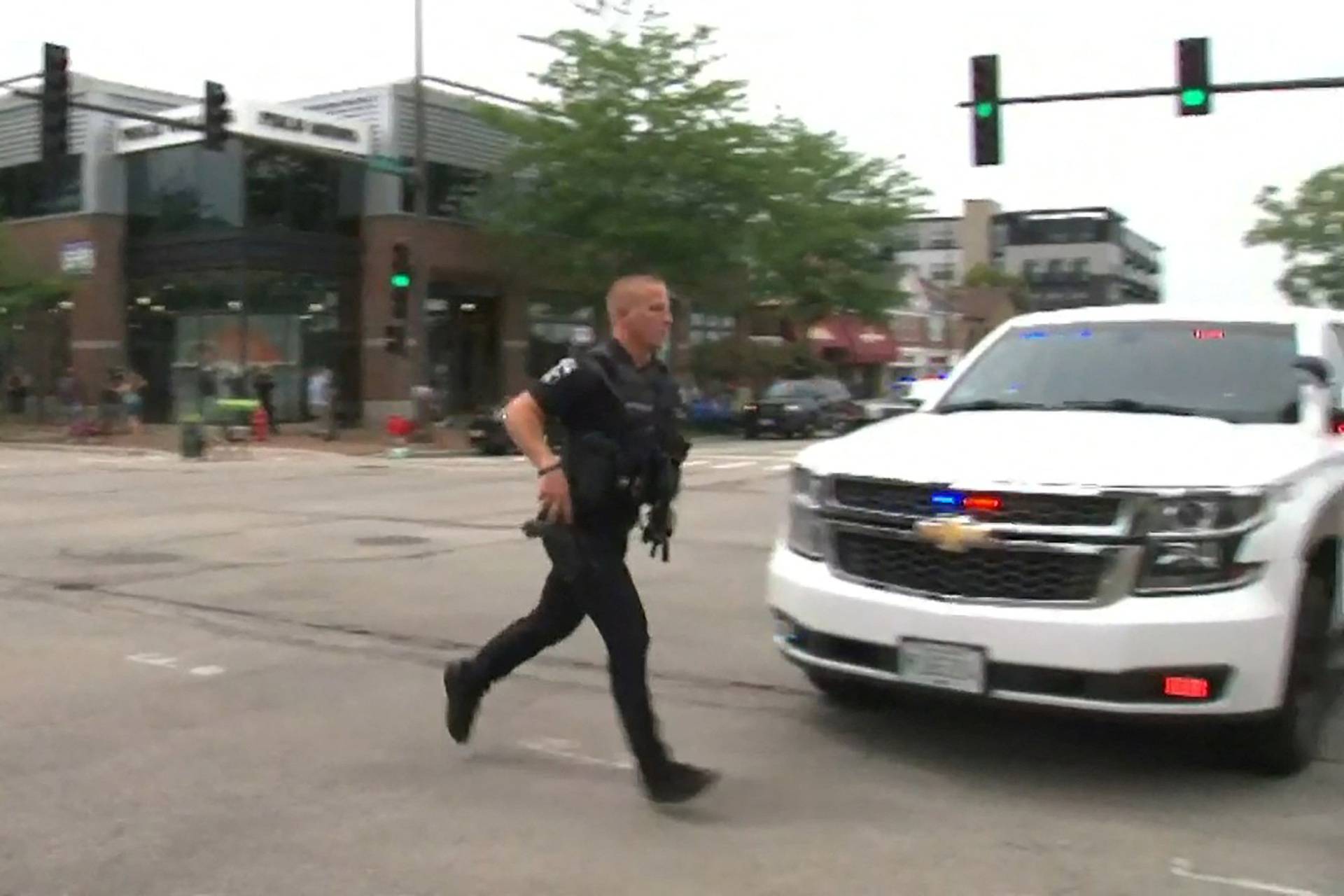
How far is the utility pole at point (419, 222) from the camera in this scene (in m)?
27.3

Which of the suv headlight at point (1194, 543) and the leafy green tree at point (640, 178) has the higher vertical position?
the leafy green tree at point (640, 178)

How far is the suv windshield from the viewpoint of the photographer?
6.08 m

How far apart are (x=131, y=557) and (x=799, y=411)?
1060 inches

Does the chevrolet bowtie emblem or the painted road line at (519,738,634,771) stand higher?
the chevrolet bowtie emblem

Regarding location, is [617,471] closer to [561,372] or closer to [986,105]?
[561,372]

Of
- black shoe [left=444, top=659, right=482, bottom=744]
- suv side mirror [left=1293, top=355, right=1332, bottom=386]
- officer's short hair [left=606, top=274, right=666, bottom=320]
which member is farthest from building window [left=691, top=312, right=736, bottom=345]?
officer's short hair [left=606, top=274, right=666, bottom=320]

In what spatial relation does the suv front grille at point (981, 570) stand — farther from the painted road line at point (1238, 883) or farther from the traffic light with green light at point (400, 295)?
the traffic light with green light at point (400, 295)

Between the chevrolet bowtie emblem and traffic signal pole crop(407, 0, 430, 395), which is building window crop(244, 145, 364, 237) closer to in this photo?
traffic signal pole crop(407, 0, 430, 395)

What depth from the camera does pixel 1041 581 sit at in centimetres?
494

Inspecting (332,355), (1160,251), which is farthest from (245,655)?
(1160,251)

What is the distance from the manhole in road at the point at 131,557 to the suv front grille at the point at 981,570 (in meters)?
7.40

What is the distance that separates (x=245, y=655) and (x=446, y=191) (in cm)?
3140

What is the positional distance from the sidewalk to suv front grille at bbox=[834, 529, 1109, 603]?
78.7 ft

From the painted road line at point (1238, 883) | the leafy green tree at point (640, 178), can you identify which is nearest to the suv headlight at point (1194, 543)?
the painted road line at point (1238, 883)
